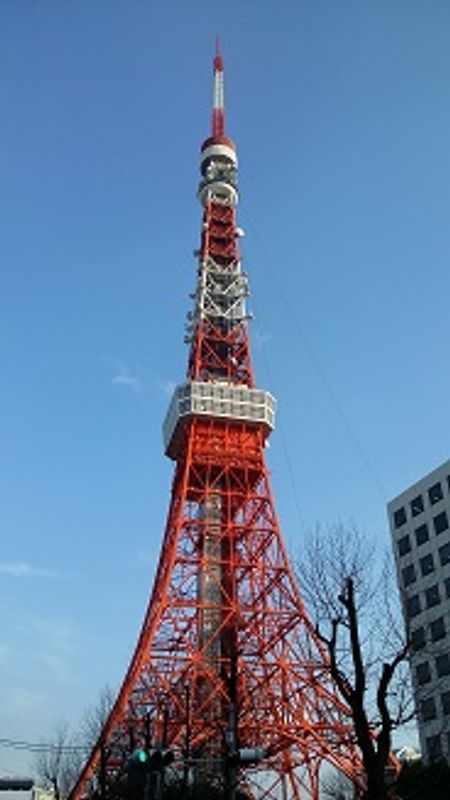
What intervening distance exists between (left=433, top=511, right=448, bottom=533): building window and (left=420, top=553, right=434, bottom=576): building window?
4.22ft

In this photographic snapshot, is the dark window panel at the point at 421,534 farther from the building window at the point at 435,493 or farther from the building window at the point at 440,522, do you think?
the building window at the point at 435,493

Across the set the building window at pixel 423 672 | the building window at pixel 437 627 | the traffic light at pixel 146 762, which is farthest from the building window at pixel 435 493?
the traffic light at pixel 146 762

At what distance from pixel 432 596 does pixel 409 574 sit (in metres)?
2.60

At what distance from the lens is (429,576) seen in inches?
1423

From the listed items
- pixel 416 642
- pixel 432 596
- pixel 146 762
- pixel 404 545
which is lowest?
pixel 146 762

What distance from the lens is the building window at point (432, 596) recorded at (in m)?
35.1

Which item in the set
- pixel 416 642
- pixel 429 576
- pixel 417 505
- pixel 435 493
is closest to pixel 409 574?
pixel 429 576

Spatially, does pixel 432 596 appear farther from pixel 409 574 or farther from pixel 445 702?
pixel 445 702

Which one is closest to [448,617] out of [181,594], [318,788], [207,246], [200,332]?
[318,788]

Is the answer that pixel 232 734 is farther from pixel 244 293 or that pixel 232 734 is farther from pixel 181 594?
pixel 244 293

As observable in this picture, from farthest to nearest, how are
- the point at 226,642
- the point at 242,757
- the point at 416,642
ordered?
the point at 226,642 < the point at 416,642 < the point at 242,757

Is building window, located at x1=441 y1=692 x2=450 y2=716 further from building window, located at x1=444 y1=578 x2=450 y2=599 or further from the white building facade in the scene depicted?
building window, located at x1=444 y1=578 x2=450 y2=599

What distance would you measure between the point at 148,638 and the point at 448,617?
1288 cm

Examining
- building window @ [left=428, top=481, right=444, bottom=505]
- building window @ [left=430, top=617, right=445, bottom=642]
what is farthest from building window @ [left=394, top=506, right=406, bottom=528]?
building window @ [left=430, top=617, right=445, bottom=642]
